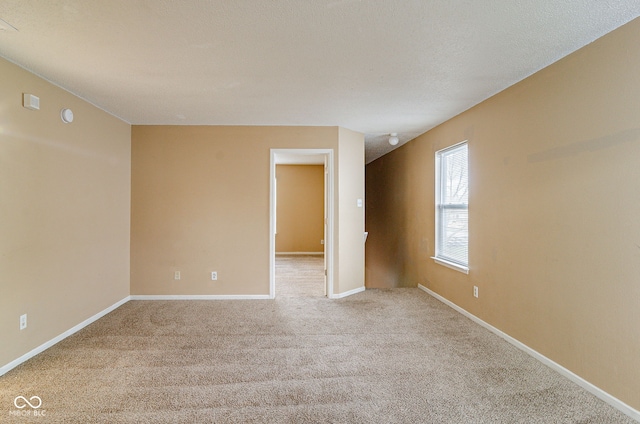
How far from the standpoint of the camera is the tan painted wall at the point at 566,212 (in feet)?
6.52

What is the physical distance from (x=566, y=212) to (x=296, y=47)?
2373 millimetres

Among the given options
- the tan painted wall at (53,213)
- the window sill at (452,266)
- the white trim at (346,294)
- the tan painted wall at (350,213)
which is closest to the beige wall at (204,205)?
the tan painted wall at (350,213)

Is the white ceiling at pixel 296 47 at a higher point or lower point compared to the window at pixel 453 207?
higher

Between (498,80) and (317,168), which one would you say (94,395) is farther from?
(317,168)

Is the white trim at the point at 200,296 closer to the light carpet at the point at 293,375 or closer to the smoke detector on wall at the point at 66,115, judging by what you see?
the light carpet at the point at 293,375

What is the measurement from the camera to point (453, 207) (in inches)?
162

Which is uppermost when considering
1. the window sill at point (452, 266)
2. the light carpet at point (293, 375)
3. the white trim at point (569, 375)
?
the window sill at point (452, 266)

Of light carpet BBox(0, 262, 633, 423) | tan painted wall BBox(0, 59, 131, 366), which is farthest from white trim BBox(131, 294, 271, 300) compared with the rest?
light carpet BBox(0, 262, 633, 423)

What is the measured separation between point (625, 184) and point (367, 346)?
2.24 metres

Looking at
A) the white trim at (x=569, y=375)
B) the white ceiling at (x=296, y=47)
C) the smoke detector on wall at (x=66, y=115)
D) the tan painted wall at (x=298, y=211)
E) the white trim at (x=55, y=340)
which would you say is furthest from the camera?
the tan painted wall at (x=298, y=211)

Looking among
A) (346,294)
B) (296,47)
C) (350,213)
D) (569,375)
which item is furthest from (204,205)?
(569,375)

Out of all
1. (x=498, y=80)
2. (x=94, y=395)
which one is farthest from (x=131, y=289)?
(x=498, y=80)

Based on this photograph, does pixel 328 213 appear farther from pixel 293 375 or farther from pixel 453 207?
pixel 293 375

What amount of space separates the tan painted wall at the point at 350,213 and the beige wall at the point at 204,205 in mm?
143
